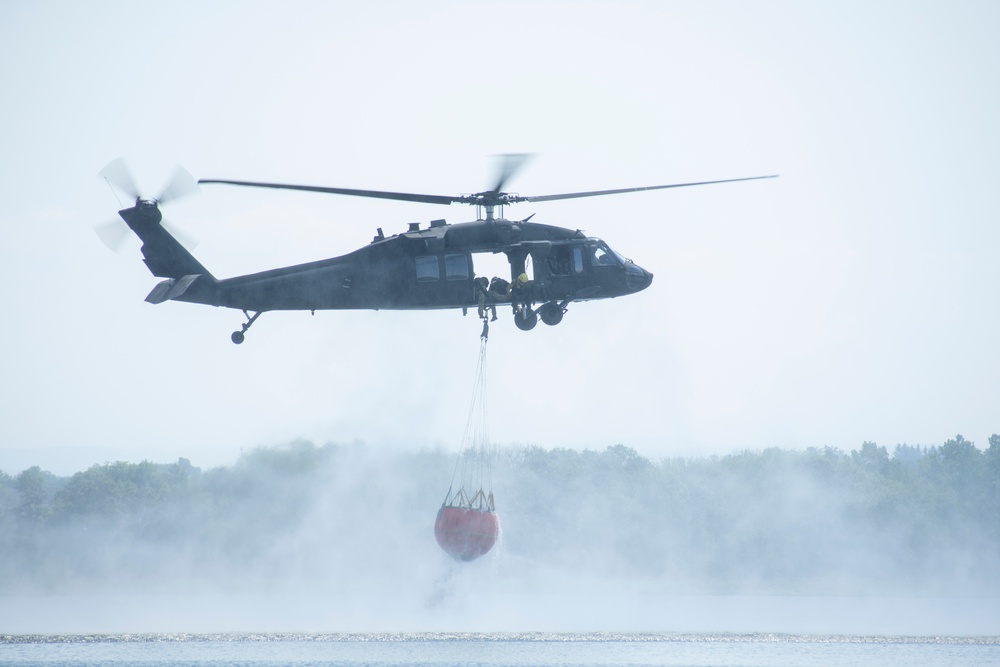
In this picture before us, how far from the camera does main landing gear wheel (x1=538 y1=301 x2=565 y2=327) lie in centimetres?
3350

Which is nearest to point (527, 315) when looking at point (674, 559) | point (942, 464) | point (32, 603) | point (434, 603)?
point (434, 603)

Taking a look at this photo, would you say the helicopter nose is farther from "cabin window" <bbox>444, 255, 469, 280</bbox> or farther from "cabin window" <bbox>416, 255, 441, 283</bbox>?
"cabin window" <bbox>416, 255, 441, 283</bbox>

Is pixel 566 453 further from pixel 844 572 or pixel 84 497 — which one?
pixel 84 497

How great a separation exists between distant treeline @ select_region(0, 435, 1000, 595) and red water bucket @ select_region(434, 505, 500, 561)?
168 feet

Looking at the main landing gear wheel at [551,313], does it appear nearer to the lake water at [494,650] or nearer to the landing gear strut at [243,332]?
the landing gear strut at [243,332]

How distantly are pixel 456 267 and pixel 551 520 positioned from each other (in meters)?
73.3

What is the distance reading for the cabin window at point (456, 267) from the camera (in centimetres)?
3319

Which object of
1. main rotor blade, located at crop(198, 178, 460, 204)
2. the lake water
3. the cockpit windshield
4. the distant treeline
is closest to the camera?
main rotor blade, located at crop(198, 178, 460, 204)

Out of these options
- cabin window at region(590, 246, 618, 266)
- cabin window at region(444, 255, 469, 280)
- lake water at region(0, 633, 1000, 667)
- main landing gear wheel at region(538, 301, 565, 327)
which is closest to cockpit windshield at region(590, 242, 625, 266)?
cabin window at region(590, 246, 618, 266)

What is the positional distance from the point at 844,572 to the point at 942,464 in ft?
74.4

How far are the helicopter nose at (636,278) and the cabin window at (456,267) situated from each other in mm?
4727

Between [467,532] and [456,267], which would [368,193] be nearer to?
[456,267]

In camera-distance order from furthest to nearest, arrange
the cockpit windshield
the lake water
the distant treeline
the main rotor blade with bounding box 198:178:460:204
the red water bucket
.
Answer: the distant treeline < the lake water < the red water bucket < the cockpit windshield < the main rotor blade with bounding box 198:178:460:204

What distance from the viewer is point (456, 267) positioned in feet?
109
